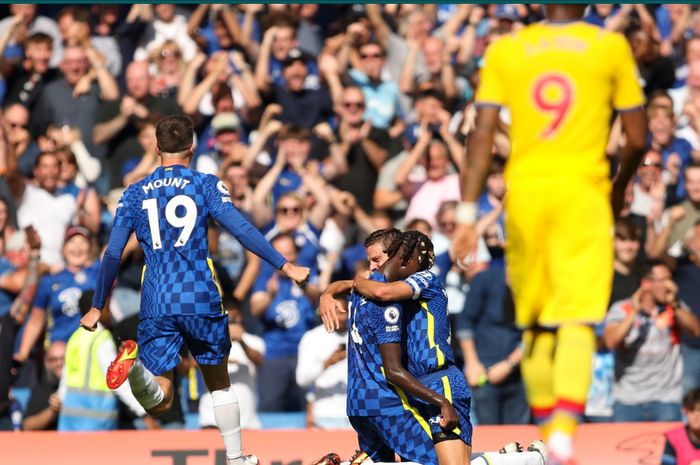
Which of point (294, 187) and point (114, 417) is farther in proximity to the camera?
point (294, 187)

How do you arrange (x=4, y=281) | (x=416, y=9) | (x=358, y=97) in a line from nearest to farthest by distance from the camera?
1. (x=4, y=281)
2. (x=358, y=97)
3. (x=416, y=9)

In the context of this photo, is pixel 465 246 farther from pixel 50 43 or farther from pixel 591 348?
pixel 50 43

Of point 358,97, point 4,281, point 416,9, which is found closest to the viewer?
point 4,281

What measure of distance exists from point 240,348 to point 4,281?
2461 millimetres

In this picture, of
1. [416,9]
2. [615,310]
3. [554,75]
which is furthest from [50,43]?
[554,75]

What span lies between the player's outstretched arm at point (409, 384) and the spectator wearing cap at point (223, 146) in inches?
220

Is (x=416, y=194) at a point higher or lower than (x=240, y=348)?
higher

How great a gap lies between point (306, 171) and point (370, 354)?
5188 mm

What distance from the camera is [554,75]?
22.7 ft

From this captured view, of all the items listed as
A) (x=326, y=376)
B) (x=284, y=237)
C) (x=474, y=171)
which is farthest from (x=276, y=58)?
(x=474, y=171)

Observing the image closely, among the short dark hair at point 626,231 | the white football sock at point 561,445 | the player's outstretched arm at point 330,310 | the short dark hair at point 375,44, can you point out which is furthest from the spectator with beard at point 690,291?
the white football sock at point 561,445

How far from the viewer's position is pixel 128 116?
14.4 meters

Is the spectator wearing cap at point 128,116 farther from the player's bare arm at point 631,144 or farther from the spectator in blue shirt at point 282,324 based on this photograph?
the player's bare arm at point 631,144

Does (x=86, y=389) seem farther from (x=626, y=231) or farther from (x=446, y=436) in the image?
(x=626, y=231)
